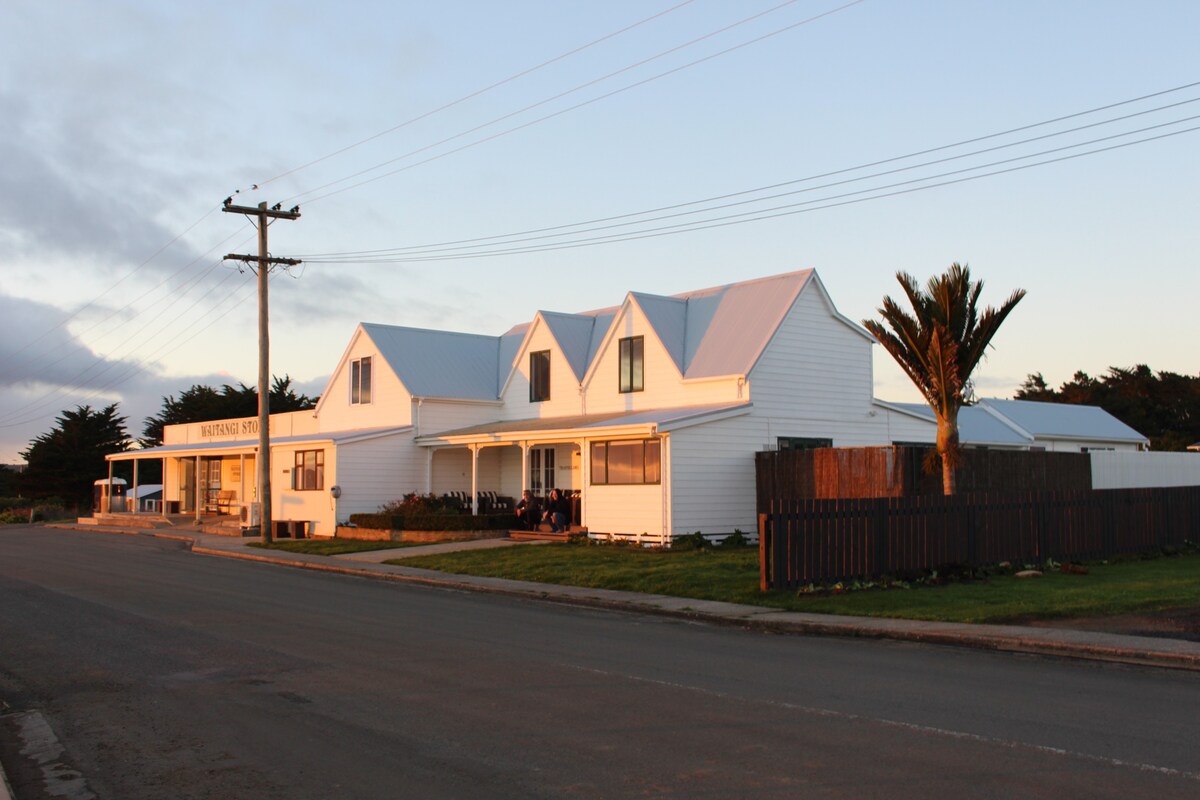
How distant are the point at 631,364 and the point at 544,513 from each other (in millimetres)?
5245

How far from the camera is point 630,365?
33.8 metres

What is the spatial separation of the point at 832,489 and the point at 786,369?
5.15 metres

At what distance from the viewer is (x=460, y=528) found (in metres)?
32.6

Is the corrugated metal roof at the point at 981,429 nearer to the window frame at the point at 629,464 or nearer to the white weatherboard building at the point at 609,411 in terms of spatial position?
the white weatherboard building at the point at 609,411

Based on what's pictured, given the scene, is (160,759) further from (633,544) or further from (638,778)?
(633,544)

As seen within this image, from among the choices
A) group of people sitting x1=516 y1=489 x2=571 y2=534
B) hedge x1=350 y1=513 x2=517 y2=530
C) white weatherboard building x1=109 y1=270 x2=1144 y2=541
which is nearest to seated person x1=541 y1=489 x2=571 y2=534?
group of people sitting x1=516 y1=489 x2=571 y2=534

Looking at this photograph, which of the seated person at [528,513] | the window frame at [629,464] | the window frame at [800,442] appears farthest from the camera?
the seated person at [528,513]

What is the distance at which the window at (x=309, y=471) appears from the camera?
38094 millimetres

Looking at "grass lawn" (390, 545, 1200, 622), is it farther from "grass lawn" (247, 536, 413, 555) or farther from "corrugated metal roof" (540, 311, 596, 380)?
"corrugated metal roof" (540, 311, 596, 380)

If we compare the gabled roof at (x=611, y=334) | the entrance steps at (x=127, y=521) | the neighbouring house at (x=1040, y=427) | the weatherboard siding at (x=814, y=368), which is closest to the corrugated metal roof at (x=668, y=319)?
the gabled roof at (x=611, y=334)

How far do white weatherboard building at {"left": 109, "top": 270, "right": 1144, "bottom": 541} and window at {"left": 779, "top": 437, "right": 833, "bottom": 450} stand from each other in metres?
0.04

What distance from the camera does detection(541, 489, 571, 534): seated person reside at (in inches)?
1257

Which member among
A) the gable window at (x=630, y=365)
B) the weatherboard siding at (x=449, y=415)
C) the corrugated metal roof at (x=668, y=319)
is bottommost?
the weatherboard siding at (x=449, y=415)

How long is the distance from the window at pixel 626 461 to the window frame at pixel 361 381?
14228 mm
